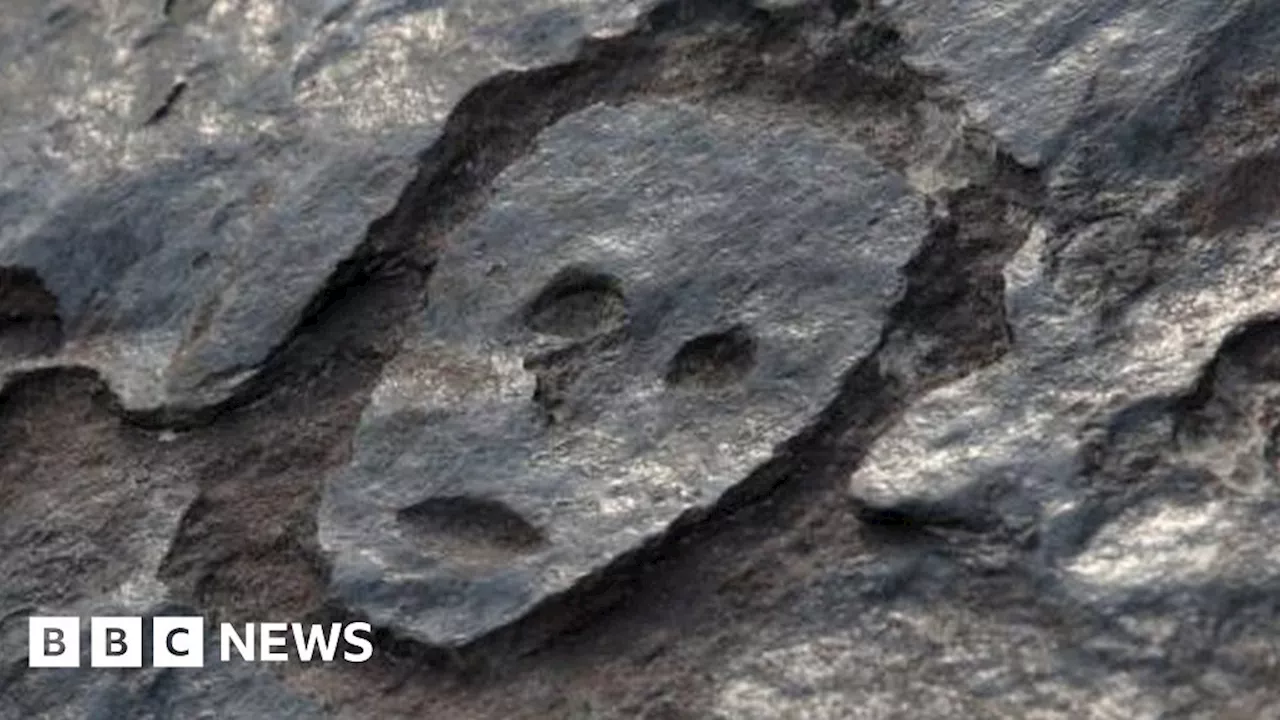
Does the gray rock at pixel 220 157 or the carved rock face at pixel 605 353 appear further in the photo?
the gray rock at pixel 220 157

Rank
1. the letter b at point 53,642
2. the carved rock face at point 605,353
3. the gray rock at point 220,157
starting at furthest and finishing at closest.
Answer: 1. the gray rock at point 220,157
2. the letter b at point 53,642
3. the carved rock face at point 605,353

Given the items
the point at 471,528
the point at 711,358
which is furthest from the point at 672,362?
the point at 471,528

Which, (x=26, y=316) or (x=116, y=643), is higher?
(x=26, y=316)

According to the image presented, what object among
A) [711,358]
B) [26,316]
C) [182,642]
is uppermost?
[26,316]

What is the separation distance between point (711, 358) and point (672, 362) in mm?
25

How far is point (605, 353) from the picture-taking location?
1.55 metres

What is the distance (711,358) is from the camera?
1523 mm

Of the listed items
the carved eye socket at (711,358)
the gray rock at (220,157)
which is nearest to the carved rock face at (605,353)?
the carved eye socket at (711,358)

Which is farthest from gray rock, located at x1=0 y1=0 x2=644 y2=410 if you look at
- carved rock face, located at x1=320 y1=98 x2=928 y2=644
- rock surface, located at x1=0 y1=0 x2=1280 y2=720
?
carved rock face, located at x1=320 y1=98 x2=928 y2=644

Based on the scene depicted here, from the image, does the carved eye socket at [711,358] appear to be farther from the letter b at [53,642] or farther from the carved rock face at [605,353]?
the letter b at [53,642]

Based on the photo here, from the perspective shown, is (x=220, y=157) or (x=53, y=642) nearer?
(x=53, y=642)

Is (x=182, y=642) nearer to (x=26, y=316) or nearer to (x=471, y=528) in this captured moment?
(x=471, y=528)

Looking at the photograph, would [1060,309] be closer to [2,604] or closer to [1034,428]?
[1034,428]

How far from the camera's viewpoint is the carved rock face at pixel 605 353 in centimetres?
146
